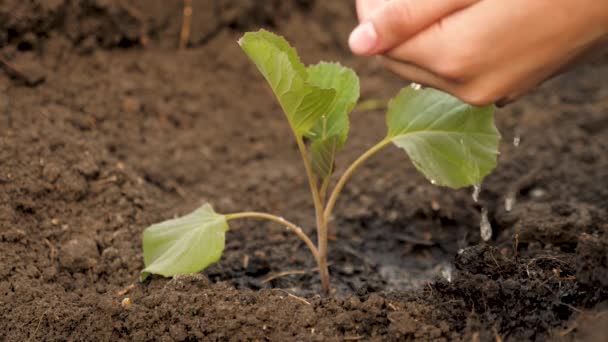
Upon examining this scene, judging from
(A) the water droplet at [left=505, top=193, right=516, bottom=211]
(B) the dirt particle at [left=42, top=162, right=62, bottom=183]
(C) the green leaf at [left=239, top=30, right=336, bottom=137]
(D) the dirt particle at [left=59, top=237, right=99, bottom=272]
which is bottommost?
(A) the water droplet at [left=505, top=193, right=516, bottom=211]

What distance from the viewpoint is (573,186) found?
2.71 meters

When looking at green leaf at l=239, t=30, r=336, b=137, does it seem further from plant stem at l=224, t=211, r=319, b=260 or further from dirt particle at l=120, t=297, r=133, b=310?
dirt particle at l=120, t=297, r=133, b=310

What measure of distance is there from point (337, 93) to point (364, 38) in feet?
1.47

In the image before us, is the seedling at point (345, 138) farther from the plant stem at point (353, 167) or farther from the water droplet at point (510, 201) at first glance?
the water droplet at point (510, 201)

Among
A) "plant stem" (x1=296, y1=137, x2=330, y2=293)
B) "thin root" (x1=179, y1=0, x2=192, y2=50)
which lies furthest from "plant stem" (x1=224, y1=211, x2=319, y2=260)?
"thin root" (x1=179, y1=0, x2=192, y2=50)

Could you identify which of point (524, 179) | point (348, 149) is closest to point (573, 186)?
point (524, 179)

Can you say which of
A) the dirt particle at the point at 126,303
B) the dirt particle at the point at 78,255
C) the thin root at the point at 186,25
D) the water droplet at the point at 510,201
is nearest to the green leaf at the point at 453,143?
the water droplet at the point at 510,201

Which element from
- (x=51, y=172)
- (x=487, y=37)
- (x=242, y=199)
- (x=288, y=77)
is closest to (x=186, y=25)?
(x=242, y=199)

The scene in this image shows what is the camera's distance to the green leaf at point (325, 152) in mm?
1879

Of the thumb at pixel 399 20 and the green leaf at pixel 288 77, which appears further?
the green leaf at pixel 288 77

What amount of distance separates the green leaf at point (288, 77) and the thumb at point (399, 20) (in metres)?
0.24

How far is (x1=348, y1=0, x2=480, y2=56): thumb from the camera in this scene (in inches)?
57.9

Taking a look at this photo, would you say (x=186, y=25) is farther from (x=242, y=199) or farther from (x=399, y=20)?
(x=399, y=20)

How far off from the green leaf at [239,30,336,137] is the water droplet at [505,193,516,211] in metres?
1.00
